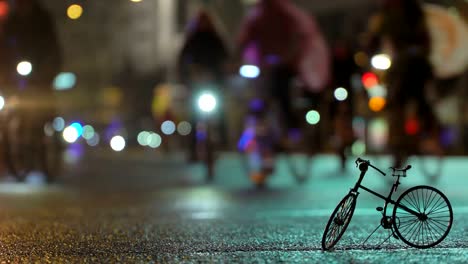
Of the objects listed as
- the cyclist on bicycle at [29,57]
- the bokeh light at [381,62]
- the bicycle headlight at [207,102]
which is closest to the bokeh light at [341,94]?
the bokeh light at [381,62]

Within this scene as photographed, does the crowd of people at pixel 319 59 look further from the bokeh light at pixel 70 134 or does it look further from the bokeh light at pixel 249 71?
the bokeh light at pixel 70 134

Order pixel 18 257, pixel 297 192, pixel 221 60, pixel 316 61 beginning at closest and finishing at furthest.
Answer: pixel 18 257 < pixel 297 192 < pixel 316 61 < pixel 221 60

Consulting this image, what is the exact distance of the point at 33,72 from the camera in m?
14.7

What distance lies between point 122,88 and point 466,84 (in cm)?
4325

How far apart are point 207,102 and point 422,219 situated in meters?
9.94

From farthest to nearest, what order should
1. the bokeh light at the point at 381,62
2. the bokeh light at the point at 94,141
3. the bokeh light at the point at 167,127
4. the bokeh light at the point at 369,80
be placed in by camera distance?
the bokeh light at the point at 94,141 < the bokeh light at the point at 167,127 < the bokeh light at the point at 369,80 < the bokeh light at the point at 381,62

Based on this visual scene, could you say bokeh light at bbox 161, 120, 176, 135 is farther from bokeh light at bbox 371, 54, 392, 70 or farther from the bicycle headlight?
bokeh light at bbox 371, 54, 392, 70

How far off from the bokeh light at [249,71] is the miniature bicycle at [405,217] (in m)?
7.42

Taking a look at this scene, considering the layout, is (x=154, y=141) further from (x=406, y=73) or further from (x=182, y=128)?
(x=406, y=73)

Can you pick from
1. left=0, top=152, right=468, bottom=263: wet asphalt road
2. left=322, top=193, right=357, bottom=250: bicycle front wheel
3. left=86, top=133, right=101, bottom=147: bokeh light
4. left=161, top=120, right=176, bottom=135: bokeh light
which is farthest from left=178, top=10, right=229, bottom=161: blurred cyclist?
left=86, top=133, right=101, bottom=147: bokeh light

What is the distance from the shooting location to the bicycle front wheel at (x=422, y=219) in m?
5.89

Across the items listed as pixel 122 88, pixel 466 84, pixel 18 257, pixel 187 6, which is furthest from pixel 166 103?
pixel 122 88

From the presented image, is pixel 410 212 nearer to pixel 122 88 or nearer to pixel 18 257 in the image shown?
pixel 18 257

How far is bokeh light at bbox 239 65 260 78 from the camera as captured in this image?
531 inches
